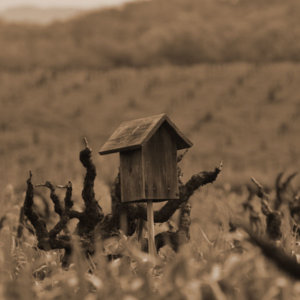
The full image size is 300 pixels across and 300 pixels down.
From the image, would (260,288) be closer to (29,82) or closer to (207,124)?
(207,124)

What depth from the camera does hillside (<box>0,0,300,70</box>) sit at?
14.6 metres

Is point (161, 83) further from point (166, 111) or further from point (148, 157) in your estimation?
point (148, 157)

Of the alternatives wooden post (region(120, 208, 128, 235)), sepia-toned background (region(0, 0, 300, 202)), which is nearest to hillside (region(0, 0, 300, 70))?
sepia-toned background (region(0, 0, 300, 202))

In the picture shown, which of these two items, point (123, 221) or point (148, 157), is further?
point (123, 221)

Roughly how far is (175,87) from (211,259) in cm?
1020

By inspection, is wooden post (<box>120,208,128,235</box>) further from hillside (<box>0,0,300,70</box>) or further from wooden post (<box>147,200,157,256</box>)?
hillside (<box>0,0,300,70</box>)

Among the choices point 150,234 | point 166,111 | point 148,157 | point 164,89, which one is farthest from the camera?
point 164,89

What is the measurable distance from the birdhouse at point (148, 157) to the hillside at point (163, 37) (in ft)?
34.8

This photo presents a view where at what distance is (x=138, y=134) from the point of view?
12.4ft

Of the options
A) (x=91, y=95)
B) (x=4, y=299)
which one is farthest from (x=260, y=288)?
(x=91, y=95)

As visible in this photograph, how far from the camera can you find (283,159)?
10.0 metres

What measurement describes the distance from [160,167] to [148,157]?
11cm

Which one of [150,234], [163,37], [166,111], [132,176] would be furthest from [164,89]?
[150,234]

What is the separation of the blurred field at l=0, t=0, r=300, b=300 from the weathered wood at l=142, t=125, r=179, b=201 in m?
1.13
